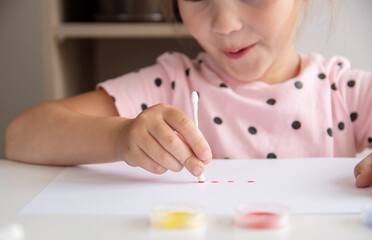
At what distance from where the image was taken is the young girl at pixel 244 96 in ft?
2.81

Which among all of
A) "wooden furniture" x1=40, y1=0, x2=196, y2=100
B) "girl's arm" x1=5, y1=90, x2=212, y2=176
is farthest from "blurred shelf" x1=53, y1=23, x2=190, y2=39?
"girl's arm" x1=5, y1=90, x2=212, y2=176

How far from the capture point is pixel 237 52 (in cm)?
92

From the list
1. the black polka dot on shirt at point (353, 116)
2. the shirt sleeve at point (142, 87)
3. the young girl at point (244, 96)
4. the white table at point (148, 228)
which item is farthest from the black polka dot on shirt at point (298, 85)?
the white table at point (148, 228)

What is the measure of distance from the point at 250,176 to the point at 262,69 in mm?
344

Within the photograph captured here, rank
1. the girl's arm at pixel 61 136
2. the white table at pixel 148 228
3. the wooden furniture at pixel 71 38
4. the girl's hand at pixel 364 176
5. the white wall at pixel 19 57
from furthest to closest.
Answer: the white wall at pixel 19 57 < the wooden furniture at pixel 71 38 < the girl's arm at pixel 61 136 < the girl's hand at pixel 364 176 < the white table at pixel 148 228

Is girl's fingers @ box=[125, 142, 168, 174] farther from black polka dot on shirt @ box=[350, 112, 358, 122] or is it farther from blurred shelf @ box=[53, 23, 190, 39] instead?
blurred shelf @ box=[53, 23, 190, 39]

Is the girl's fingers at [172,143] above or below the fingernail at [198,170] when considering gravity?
above

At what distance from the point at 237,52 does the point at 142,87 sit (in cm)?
20

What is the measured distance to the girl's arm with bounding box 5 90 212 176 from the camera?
0.62 metres

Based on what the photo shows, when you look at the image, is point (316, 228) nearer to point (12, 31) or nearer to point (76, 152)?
point (76, 152)

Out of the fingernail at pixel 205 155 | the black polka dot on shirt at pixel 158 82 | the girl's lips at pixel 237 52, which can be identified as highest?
the girl's lips at pixel 237 52

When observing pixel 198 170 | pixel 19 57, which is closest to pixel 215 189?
pixel 198 170

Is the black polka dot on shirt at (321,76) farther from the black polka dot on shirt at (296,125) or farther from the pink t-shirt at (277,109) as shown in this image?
the black polka dot on shirt at (296,125)

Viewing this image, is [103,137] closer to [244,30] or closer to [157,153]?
[157,153]
